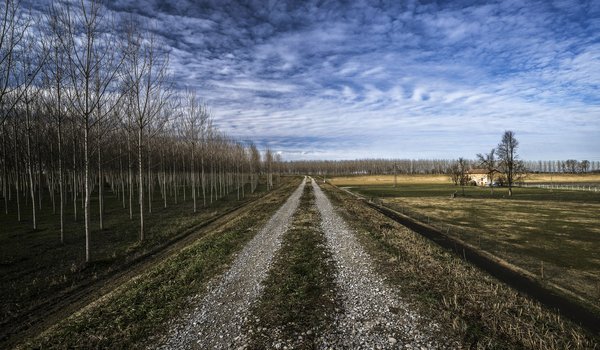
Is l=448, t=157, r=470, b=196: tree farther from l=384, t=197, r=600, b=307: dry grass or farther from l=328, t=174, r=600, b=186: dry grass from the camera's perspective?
l=384, t=197, r=600, b=307: dry grass

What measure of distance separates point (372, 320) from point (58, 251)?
17993 millimetres

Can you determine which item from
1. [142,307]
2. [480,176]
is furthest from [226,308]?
[480,176]

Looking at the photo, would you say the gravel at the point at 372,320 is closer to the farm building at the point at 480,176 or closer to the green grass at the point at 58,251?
the green grass at the point at 58,251

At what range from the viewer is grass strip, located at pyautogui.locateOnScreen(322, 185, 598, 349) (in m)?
7.98

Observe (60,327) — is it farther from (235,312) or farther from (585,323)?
(585,323)

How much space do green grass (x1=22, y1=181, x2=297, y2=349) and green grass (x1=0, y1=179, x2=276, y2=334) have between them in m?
2.71

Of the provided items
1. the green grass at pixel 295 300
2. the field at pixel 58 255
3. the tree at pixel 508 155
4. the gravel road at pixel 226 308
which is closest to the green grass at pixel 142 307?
the gravel road at pixel 226 308

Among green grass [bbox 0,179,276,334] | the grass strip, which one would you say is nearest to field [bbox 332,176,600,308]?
the grass strip

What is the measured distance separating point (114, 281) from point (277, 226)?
11.9 metres

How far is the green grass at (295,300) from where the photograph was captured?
25.7ft

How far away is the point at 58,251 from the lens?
16609 millimetres

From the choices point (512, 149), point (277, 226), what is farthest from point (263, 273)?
point (512, 149)

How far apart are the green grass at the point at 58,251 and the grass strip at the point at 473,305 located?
529 inches

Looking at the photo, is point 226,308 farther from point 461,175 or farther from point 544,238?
point 461,175
